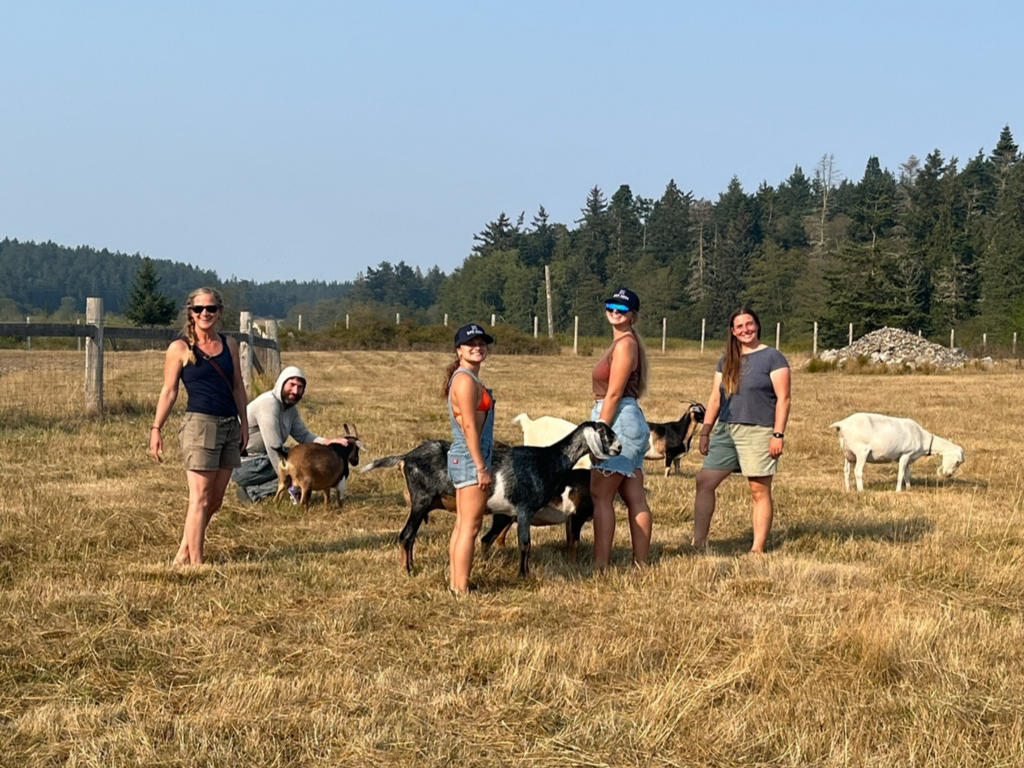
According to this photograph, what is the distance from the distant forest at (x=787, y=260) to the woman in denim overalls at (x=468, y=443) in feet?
170

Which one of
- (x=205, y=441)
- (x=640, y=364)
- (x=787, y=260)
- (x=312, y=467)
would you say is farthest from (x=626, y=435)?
(x=787, y=260)

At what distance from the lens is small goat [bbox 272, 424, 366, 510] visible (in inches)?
344

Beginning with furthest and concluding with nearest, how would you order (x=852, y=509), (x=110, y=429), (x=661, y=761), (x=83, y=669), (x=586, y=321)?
(x=586, y=321), (x=110, y=429), (x=852, y=509), (x=83, y=669), (x=661, y=761)

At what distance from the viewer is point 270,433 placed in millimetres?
9016

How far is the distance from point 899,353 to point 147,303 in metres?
44.8

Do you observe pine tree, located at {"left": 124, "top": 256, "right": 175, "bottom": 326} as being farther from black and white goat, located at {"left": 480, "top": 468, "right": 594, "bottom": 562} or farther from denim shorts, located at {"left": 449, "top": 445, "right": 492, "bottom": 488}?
denim shorts, located at {"left": 449, "top": 445, "right": 492, "bottom": 488}

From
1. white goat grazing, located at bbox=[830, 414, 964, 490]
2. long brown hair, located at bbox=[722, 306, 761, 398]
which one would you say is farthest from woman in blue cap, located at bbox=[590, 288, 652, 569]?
white goat grazing, located at bbox=[830, 414, 964, 490]

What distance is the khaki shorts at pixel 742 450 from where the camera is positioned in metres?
7.55

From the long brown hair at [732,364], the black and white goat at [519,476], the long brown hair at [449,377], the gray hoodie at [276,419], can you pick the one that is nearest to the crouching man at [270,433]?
the gray hoodie at [276,419]

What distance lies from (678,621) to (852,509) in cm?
454

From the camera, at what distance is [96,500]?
8.73 meters

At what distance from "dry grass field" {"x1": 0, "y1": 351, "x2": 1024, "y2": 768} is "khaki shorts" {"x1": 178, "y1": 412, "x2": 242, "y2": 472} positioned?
0.68 meters

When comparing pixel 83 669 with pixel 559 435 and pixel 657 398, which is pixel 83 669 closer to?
pixel 559 435

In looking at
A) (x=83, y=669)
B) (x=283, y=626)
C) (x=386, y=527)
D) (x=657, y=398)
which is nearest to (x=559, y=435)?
(x=386, y=527)
